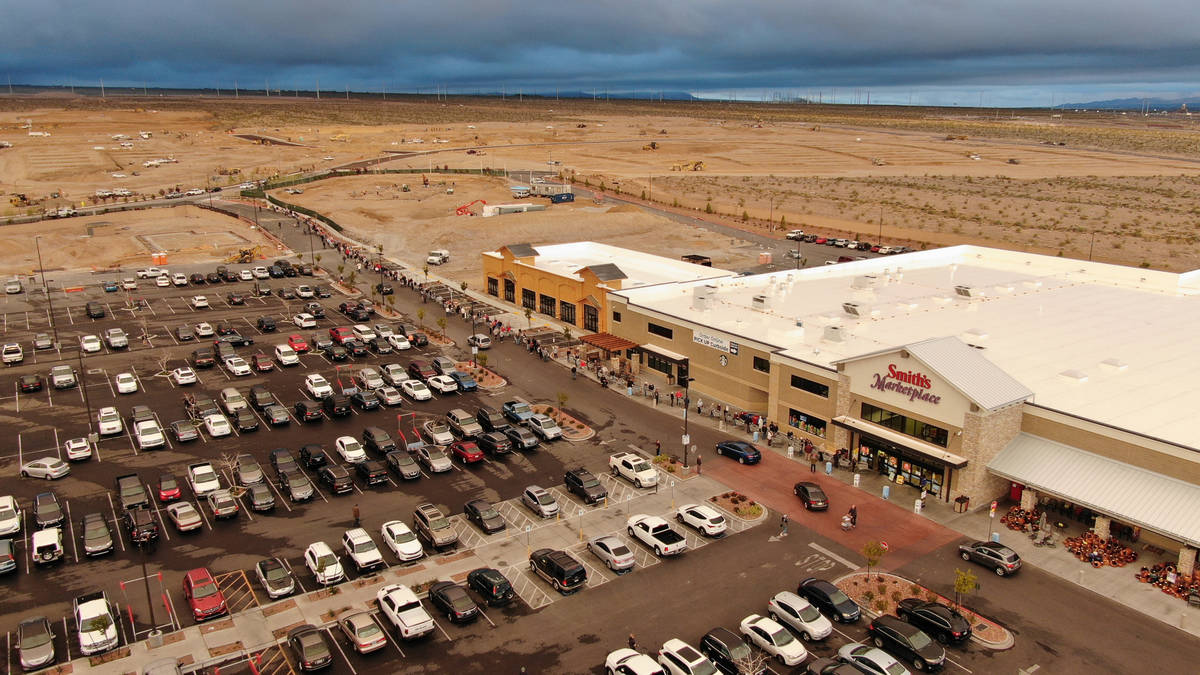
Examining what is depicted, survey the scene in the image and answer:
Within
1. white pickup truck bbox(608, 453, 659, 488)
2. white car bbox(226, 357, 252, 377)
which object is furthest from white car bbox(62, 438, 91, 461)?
white pickup truck bbox(608, 453, 659, 488)

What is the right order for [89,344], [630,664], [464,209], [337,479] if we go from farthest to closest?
[464,209] < [89,344] < [337,479] < [630,664]

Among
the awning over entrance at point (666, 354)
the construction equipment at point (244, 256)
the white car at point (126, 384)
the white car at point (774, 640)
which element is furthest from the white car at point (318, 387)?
the construction equipment at point (244, 256)

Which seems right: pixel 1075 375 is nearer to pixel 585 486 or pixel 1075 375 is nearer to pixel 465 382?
pixel 585 486

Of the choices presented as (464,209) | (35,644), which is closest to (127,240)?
(464,209)

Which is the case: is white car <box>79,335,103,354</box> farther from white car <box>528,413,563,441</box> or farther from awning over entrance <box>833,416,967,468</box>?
awning over entrance <box>833,416,967,468</box>

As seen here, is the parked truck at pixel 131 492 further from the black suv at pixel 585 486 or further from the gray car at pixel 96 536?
the black suv at pixel 585 486

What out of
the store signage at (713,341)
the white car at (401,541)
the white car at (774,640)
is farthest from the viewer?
the store signage at (713,341)

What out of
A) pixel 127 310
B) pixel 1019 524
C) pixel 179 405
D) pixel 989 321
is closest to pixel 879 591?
pixel 1019 524
